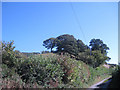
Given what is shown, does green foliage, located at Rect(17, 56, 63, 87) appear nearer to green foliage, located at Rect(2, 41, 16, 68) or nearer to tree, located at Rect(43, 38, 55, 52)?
green foliage, located at Rect(2, 41, 16, 68)

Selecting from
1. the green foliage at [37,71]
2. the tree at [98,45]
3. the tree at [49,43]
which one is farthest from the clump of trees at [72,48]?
the green foliage at [37,71]

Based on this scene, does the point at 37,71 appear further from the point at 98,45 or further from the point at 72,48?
the point at 98,45

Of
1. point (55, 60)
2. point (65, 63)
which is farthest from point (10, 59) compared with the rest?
point (65, 63)

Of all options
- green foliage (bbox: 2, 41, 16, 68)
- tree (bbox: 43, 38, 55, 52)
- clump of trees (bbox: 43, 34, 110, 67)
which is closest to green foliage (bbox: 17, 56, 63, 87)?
green foliage (bbox: 2, 41, 16, 68)

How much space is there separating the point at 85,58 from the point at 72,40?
10513 mm

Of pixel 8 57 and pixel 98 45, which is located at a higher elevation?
pixel 98 45

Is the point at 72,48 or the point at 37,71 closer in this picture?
the point at 37,71

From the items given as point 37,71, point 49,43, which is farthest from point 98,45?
point 37,71

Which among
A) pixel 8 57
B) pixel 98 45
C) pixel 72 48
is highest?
pixel 98 45

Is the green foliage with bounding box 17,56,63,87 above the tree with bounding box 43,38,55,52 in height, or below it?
below

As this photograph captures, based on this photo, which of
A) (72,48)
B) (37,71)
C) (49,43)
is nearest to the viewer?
(37,71)

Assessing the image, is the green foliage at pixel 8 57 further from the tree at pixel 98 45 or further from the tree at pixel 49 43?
the tree at pixel 98 45

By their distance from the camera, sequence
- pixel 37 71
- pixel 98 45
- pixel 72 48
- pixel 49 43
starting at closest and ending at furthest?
1. pixel 37 71
2. pixel 49 43
3. pixel 72 48
4. pixel 98 45

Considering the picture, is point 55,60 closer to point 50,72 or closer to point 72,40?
point 50,72
